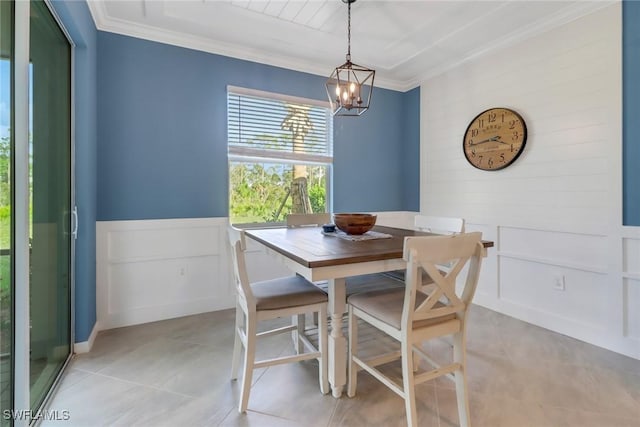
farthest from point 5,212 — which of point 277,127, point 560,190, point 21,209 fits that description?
point 560,190

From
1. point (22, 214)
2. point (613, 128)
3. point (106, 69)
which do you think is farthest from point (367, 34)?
point (22, 214)

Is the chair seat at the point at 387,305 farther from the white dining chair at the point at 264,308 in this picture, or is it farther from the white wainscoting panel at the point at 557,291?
the white wainscoting panel at the point at 557,291

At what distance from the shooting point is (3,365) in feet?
4.20

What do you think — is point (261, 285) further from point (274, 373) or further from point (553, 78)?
point (553, 78)

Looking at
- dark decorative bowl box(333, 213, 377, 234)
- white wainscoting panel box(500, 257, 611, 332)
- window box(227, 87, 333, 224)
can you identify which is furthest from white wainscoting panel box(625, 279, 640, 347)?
window box(227, 87, 333, 224)

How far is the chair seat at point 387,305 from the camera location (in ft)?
4.87

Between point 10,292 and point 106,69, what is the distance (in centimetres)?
207

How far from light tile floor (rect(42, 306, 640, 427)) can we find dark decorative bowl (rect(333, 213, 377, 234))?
0.92 m

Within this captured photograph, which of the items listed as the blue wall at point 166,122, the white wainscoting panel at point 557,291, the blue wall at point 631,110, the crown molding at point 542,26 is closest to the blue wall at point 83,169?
the blue wall at point 166,122

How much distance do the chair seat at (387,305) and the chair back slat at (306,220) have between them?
3.89 ft

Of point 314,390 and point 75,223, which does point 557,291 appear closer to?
point 314,390

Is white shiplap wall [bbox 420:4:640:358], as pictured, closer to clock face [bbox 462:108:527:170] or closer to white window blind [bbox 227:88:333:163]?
clock face [bbox 462:108:527:170]

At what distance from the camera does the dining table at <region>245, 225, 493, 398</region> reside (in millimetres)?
1402

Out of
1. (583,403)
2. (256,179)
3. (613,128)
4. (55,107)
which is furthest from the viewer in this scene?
(256,179)
